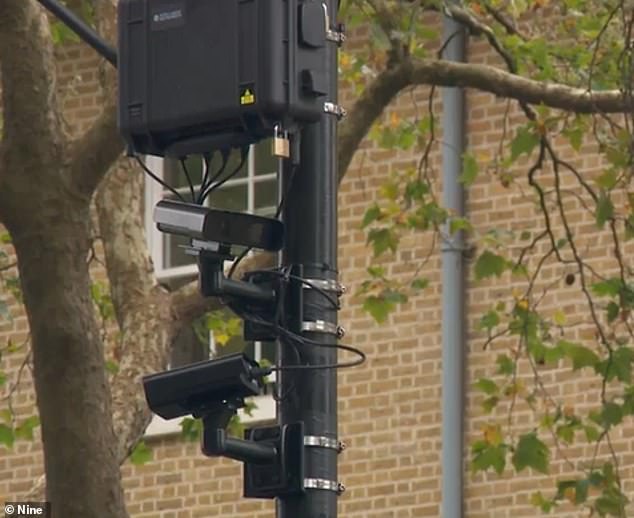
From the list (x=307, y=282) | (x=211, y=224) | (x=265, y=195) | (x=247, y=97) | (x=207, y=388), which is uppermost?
(x=265, y=195)

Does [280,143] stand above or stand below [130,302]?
below

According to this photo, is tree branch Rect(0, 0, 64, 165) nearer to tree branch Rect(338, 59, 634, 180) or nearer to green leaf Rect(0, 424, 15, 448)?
tree branch Rect(338, 59, 634, 180)

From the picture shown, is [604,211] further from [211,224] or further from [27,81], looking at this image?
[211,224]

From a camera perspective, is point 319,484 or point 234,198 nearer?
point 319,484

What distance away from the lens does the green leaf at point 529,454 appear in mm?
11812

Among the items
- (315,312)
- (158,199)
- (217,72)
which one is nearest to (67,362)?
(315,312)

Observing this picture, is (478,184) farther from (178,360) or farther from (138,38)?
(138,38)

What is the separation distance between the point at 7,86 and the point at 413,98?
5680mm

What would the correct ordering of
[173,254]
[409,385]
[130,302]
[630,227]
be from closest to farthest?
[130,302]
[630,227]
[409,385]
[173,254]

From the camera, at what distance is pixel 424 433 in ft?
50.3

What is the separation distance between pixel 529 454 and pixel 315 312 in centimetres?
455

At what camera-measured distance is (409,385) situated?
→ 1544 centimetres

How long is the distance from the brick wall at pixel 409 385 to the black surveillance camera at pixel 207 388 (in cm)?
761

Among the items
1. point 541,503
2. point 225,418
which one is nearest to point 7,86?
point 225,418
